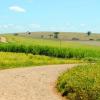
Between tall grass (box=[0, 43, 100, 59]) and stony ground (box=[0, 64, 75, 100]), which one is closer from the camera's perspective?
stony ground (box=[0, 64, 75, 100])

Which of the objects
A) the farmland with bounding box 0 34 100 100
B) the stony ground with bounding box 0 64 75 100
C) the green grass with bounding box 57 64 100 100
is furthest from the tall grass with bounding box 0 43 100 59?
the green grass with bounding box 57 64 100 100

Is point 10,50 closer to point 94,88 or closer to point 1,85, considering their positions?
point 1,85

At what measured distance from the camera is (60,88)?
1927cm

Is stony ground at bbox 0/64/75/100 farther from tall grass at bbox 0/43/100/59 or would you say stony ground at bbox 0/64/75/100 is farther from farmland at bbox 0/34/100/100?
tall grass at bbox 0/43/100/59

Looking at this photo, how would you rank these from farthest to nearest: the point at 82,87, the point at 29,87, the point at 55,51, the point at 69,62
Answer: the point at 55,51 < the point at 69,62 < the point at 29,87 < the point at 82,87

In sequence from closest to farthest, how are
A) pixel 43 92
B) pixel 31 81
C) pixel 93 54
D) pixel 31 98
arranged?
pixel 31 98
pixel 43 92
pixel 31 81
pixel 93 54

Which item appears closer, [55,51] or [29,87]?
[29,87]

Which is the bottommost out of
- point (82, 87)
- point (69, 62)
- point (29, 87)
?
point (69, 62)

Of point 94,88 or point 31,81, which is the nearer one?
point 94,88

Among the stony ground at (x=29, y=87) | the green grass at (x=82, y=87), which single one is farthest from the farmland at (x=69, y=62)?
the stony ground at (x=29, y=87)

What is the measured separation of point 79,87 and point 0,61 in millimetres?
18333

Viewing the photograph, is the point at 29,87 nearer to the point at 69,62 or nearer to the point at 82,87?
the point at 82,87

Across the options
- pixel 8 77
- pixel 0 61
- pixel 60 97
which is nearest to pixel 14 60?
pixel 0 61

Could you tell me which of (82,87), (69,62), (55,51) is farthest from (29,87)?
(55,51)
